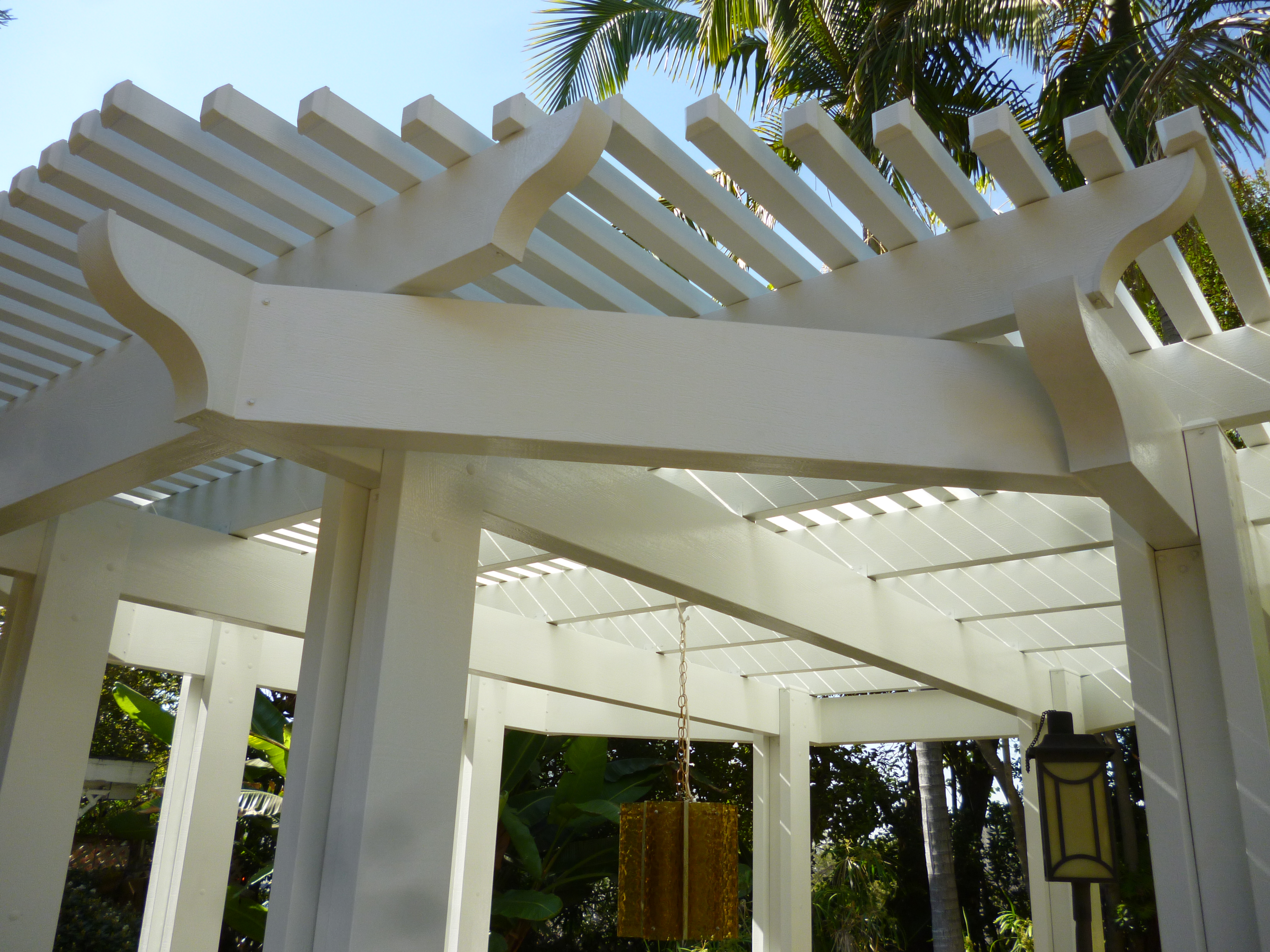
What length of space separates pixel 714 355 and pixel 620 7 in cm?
845

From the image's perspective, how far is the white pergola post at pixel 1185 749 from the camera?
2.94m

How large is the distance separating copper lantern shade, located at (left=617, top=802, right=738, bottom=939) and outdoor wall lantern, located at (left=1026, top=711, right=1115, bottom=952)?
198cm

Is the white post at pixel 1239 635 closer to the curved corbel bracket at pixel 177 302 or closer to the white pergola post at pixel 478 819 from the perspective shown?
the curved corbel bracket at pixel 177 302

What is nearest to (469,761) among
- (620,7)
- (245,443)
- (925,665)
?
(925,665)

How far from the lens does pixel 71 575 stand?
4215mm

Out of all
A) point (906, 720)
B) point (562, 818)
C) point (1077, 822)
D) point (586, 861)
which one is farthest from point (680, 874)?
point (586, 861)

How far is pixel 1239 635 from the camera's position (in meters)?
3.07

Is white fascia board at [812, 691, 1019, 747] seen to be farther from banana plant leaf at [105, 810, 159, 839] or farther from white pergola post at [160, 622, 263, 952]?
banana plant leaf at [105, 810, 159, 839]

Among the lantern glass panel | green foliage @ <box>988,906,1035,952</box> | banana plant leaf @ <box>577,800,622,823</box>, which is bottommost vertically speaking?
green foliage @ <box>988,906,1035,952</box>

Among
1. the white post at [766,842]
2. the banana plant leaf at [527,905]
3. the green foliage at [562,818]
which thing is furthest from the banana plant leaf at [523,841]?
the white post at [766,842]

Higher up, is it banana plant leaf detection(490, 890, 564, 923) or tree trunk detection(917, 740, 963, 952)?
tree trunk detection(917, 740, 963, 952)

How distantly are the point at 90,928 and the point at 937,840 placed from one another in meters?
8.51

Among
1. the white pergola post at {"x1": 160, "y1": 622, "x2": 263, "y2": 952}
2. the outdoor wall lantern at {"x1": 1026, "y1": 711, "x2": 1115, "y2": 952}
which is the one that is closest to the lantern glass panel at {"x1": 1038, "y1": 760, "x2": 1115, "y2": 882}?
the outdoor wall lantern at {"x1": 1026, "y1": 711, "x2": 1115, "y2": 952}

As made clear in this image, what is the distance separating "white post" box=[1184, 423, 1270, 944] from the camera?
287cm
